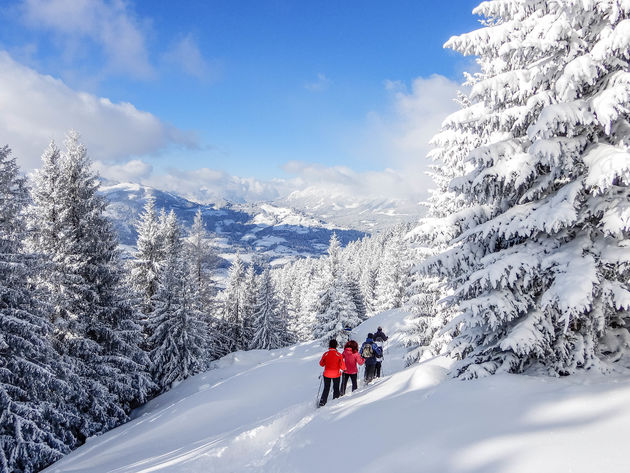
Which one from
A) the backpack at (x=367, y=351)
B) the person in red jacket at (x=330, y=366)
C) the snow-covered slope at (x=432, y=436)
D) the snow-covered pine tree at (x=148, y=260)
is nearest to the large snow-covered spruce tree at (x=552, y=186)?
the snow-covered slope at (x=432, y=436)

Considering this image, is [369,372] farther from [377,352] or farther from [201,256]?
[201,256]

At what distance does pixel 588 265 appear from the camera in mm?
5793

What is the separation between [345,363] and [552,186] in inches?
295

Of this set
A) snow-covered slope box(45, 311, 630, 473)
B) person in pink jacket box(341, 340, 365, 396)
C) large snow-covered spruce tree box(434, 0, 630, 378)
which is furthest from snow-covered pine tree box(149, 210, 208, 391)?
large snow-covered spruce tree box(434, 0, 630, 378)

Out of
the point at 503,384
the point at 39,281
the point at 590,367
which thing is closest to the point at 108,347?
the point at 39,281

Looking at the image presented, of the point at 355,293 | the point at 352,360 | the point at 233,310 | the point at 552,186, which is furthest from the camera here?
the point at 355,293

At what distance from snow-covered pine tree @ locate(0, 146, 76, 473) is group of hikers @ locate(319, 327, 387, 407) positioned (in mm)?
10207

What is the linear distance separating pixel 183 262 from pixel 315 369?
12826 mm

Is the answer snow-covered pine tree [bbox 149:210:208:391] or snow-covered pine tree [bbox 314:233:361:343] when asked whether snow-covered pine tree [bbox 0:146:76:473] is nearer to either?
snow-covered pine tree [bbox 149:210:208:391]

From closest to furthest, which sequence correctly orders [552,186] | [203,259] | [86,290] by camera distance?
[552,186]
[86,290]
[203,259]

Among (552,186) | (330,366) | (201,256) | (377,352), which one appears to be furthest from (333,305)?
(552,186)

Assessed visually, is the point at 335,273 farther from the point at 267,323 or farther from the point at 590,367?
the point at 590,367

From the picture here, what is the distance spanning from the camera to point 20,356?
13.0 m

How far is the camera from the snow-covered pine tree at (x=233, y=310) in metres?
44.2
